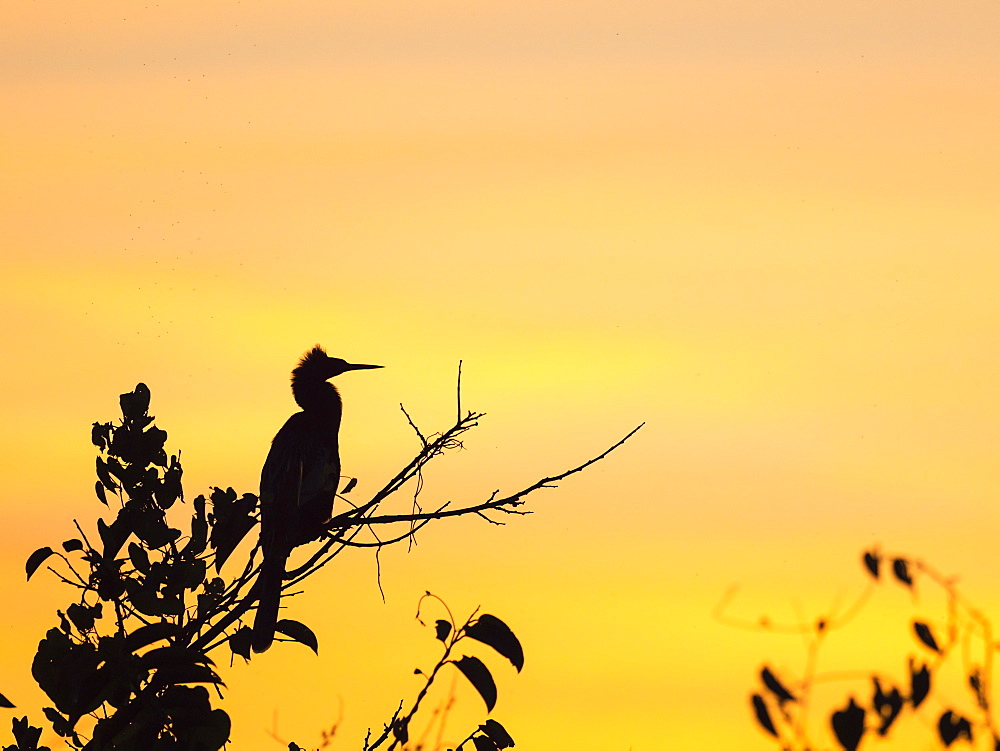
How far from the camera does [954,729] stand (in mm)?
2836

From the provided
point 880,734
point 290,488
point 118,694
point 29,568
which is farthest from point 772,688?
point 290,488

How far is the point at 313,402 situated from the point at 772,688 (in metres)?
8.15

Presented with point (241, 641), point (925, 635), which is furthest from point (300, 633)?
point (925, 635)

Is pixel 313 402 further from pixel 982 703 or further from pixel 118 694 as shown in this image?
pixel 982 703

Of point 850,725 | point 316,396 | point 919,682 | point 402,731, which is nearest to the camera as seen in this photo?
point 850,725

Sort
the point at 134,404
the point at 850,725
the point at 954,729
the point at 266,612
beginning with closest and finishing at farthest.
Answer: the point at 850,725
the point at 954,729
the point at 134,404
the point at 266,612

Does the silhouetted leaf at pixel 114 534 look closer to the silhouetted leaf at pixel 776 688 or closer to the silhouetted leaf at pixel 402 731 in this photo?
the silhouetted leaf at pixel 402 731

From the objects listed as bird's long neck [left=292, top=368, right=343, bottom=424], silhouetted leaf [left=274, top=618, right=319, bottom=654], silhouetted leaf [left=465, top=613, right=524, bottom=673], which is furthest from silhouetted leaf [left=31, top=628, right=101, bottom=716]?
bird's long neck [left=292, top=368, right=343, bottom=424]

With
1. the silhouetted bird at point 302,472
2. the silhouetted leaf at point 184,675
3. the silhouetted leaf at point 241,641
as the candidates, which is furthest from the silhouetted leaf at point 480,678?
the silhouetted bird at point 302,472

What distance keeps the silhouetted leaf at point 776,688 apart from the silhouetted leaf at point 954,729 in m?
0.37

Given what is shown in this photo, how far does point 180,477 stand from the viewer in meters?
6.21

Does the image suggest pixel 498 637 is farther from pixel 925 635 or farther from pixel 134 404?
pixel 134 404

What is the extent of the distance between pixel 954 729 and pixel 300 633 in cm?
378

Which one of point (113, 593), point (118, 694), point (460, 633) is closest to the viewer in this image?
point (460, 633)
